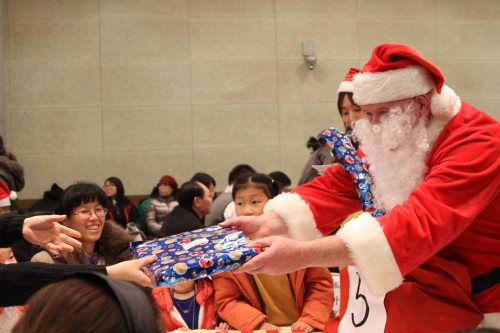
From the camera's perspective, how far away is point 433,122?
2473 mm

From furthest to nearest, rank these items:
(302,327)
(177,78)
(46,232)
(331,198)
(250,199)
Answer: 1. (177,78)
2. (250,199)
3. (302,327)
4. (331,198)
5. (46,232)

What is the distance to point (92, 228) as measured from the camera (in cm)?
406

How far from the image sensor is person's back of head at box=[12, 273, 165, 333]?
1.03 meters

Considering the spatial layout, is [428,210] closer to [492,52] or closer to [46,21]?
[46,21]

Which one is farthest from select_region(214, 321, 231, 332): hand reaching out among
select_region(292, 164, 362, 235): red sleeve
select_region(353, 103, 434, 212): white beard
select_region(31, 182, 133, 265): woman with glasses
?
select_region(353, 103, 434, 212): white beard

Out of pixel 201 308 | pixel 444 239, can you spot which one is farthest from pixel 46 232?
pixel 201 308

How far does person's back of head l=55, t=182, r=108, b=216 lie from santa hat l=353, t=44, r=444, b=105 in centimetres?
219

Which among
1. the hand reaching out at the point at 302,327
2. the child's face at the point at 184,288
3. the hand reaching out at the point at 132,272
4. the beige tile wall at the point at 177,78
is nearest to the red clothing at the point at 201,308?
the child's face at the point at 184,288

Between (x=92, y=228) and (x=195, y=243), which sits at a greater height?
(x=195, y=243)

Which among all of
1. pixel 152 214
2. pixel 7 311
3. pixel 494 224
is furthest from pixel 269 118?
pixel 494 224

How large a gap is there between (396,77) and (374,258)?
771mm

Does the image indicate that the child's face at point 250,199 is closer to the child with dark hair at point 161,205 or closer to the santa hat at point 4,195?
the santa hat at point 4,195

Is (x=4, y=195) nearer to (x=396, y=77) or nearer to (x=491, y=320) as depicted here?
(x=396, y=77)

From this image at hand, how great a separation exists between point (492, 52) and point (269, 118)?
4.14 meters
